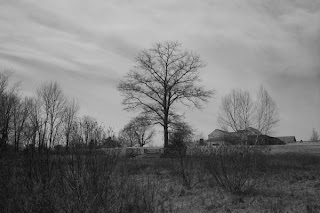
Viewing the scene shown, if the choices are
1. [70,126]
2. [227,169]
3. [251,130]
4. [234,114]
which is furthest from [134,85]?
[70,126]

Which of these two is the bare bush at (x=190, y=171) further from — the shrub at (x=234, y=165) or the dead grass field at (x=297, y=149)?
the dead grass field at (x=297, y=149)

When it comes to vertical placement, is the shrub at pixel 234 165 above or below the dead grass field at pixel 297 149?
above

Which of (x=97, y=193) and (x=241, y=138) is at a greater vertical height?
(x=241, y=138)

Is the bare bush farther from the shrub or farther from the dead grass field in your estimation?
the dead grass field

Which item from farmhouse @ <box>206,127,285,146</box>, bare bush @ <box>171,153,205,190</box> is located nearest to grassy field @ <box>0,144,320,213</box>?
bare bush @ <box>171,153,205,190</box>

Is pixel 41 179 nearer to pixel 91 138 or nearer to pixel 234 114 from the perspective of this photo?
pixel 91 138

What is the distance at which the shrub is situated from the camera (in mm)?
8039

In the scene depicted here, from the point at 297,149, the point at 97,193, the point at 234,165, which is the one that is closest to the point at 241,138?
the point at 234,165

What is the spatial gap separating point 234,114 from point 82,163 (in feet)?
76.7

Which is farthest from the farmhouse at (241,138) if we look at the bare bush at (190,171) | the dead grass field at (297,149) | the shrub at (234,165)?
the dead grass field at (297,149)

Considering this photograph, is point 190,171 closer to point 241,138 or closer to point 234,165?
point 234,165

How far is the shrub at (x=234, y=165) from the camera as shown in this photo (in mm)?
8039

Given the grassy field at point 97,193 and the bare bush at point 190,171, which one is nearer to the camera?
the grassy field at point 97,193

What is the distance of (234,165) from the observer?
808 cm
